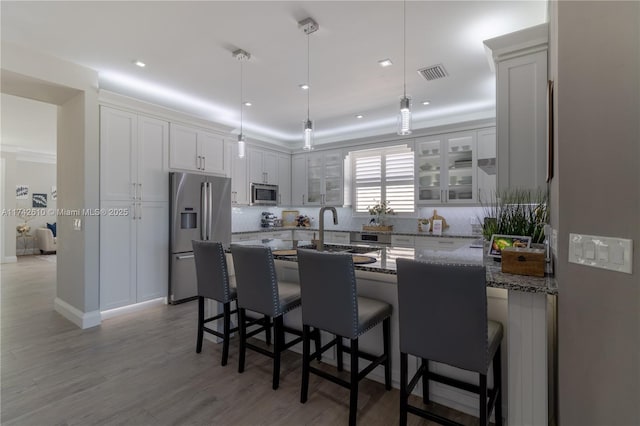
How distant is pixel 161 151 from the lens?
409 centimetres

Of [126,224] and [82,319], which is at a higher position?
[126,224]

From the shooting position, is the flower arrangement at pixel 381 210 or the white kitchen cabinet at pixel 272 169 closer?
the flower arrangement at pixel 381 210

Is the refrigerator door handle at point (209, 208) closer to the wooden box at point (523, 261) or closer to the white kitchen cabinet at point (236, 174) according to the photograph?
the white kitchen cabinet at point (236, 174)

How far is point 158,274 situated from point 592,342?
4.28 metres

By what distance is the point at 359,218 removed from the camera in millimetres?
5828

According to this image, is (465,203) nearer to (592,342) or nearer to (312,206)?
(312,206)

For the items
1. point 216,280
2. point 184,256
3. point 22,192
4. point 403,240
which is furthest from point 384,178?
point 22,192

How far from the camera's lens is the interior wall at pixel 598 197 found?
1125mm

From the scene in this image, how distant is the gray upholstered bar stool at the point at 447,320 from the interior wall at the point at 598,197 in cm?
30

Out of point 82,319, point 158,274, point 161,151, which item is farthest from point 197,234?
point 82,319

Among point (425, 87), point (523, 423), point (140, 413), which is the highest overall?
point (425, 87)

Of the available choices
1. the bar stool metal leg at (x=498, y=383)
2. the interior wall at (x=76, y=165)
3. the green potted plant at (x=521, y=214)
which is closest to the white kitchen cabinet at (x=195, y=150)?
the interior wall at (x=76, y=165)

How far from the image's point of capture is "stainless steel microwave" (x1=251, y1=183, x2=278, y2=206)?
5.55 m

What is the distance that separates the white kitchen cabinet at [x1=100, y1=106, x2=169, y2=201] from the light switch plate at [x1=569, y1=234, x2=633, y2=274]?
13.7 feet
